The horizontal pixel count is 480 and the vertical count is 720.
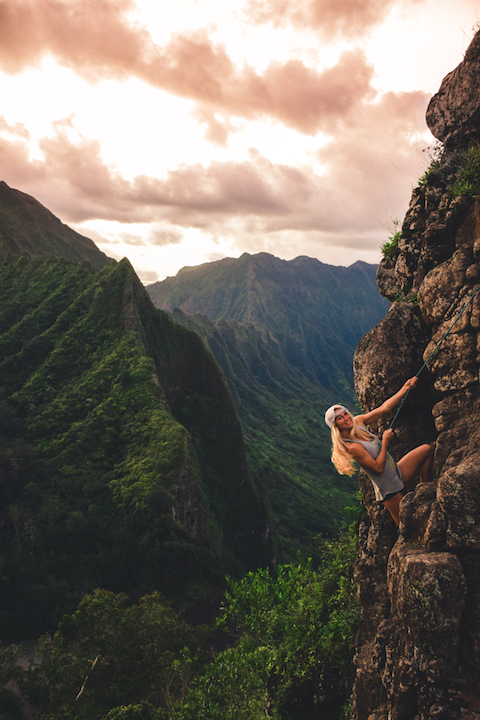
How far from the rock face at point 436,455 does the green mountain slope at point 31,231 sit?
143397mm

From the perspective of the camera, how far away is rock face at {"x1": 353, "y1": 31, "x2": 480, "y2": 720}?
5875 millimetres

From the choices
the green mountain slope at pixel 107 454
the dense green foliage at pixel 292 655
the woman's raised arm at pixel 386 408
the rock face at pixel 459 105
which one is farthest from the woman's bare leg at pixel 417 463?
the green mountain slope at pixel 107 454

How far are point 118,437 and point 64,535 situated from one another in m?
21.0

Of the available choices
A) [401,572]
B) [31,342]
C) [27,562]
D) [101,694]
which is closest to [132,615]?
[101,694]

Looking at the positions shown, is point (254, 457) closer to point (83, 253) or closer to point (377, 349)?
point (83, 253)

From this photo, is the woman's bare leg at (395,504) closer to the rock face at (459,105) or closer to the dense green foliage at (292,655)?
the dense green foliage at (292,655)

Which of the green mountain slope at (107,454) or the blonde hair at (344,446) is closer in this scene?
the blonde hair at (344,446)

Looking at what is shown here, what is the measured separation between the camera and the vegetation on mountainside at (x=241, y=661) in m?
10.2

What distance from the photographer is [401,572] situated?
652 centimetres

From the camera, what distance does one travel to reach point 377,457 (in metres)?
7.11

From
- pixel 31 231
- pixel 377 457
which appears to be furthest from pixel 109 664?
pixel 31 231

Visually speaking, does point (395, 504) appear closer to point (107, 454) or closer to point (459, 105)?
point (459, 105)

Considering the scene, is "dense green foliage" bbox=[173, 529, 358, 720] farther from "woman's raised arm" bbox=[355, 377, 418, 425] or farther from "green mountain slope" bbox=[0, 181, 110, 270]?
"green mountain slope" bbox=[0, 181, 110, 270]

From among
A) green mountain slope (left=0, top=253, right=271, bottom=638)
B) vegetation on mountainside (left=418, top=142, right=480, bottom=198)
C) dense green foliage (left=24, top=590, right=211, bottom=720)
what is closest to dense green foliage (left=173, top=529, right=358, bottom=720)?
dense green foliage (left=24, top=590, right=211, bottom=720)
